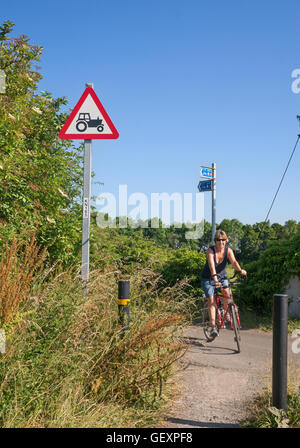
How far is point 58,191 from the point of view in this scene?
6.28 meters

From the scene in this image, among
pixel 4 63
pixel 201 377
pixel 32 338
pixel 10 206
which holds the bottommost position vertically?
pixel 201 377

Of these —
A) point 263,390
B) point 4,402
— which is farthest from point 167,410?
point 4,402

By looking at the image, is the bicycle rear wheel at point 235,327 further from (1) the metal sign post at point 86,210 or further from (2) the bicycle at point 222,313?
(1) the metal sign post at point 86,210

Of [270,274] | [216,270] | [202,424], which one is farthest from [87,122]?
[270,274]

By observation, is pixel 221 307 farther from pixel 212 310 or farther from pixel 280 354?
pixel 280 354

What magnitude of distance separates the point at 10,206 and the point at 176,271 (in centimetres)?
541

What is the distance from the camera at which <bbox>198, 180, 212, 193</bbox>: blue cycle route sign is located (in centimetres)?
1300

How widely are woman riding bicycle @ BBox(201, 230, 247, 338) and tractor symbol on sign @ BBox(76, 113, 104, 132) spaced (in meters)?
2.64

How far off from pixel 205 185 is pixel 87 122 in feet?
28.2

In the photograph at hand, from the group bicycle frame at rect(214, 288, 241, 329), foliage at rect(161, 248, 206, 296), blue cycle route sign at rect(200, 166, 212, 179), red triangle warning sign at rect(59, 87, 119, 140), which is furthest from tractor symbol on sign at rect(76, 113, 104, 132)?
blue cycle route sign at rect(200, 166, 212, 179)

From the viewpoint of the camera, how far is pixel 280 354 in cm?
Result: 343

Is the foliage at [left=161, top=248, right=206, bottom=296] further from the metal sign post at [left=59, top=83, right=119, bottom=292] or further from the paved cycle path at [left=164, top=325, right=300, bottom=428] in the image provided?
the metal sign post at [left=59, top=83, right=119, bottom=292]

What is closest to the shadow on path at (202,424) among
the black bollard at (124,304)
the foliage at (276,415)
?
the foliage at (276,415)
